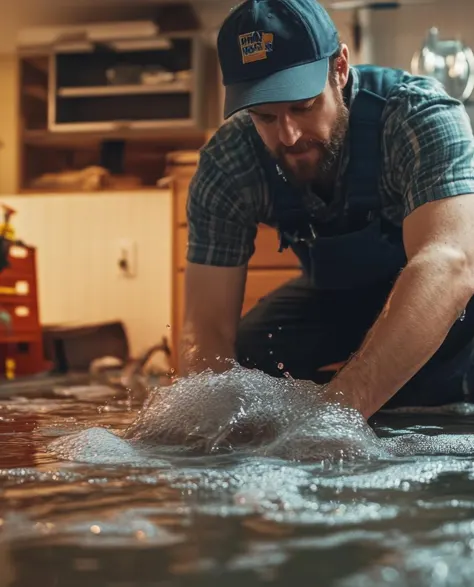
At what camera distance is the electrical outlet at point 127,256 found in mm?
3348

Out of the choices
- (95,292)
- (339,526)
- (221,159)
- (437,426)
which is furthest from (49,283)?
(339,526)

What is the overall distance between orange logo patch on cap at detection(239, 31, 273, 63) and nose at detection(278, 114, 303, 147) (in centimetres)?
9

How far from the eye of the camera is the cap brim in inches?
42.5

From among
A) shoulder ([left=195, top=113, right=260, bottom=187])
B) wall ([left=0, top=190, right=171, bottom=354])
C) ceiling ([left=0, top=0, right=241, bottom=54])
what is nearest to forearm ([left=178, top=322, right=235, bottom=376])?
shoulder ([left=195, top=113, right=260, bottom=187])

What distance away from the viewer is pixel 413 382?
145cm

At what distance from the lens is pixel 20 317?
285 centimetres

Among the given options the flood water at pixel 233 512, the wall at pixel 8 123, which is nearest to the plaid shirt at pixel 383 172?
the flood water at pixel 233 512

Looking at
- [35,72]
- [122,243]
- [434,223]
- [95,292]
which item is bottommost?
[95,292]

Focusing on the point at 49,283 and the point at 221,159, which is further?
the point at 49,283

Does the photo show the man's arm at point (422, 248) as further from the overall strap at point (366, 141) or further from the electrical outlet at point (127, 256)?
the electrical outlet at point (127, 256)

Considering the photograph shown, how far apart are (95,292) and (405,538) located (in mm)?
2961

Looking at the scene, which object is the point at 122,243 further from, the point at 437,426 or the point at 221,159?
the point at 437,426

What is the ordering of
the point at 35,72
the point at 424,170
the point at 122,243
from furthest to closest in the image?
the point at 35,72
the point at 122,243
the point at 424,170

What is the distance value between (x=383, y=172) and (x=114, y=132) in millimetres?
2338
